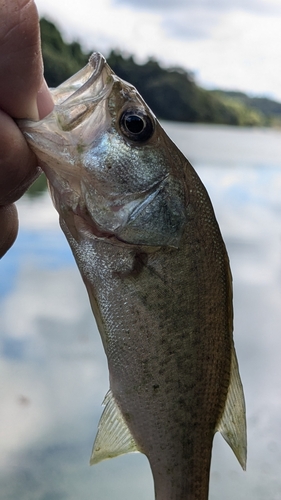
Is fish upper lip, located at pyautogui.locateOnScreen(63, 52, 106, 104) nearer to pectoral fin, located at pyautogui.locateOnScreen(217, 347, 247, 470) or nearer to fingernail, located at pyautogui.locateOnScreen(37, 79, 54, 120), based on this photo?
fingernail, located at pyautogui.locateOnScreen(37, 79, 54, 120)

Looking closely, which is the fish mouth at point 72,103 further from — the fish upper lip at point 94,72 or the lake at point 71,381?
the lake at point 71,381

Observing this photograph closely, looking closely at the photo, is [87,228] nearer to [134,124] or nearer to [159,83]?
[134,124]

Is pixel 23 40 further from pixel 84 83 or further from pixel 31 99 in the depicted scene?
pixel 84 83

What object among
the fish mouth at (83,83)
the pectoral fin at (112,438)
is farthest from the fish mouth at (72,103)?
the pectoral fin at (112,438)

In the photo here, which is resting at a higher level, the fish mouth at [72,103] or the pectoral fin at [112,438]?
the fish mouth at [72,103]

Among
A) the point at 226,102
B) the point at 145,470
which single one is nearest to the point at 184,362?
the point at 145,470

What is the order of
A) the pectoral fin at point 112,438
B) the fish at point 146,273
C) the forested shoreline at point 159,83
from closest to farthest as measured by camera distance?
the fish at point 146,273, the pectoral fin at point 112,438, the forested shoreline at point 159,83
